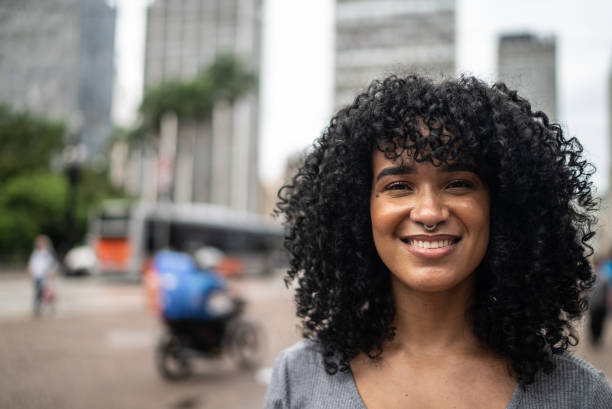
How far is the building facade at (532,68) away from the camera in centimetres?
175

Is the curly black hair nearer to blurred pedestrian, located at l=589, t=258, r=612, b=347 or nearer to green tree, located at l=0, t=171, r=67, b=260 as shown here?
blurred pedestrian, located at l=589, t=258, r=612, b=347

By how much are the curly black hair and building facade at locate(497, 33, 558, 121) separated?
16cm

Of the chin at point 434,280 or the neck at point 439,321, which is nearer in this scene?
the chin at point 434,280

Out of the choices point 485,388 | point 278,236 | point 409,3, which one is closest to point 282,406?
point 485,388

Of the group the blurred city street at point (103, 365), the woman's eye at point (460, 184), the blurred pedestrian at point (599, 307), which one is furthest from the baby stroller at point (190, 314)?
the blurred pedestrian at point (599, 307)

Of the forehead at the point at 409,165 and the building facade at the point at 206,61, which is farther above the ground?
the building facade at the point at 206,61

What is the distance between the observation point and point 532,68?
3955 millimetres

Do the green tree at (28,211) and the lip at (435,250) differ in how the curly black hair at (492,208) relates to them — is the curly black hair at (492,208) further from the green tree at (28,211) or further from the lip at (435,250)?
the green tree at (28,211)

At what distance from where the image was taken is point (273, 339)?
31.3ft

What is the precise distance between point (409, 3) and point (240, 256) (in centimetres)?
4916

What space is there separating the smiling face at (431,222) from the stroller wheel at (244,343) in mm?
5592

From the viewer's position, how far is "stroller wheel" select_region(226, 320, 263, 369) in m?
A: 6.83

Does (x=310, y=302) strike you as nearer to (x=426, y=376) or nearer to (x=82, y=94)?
(x=426, y=376)

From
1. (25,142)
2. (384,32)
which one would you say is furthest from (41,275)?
(384,32)
